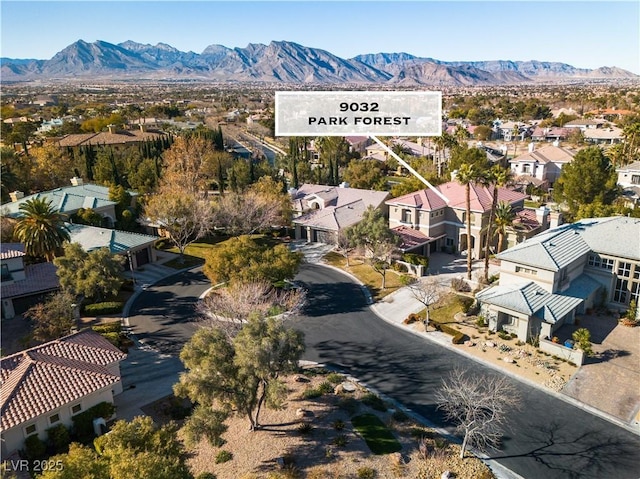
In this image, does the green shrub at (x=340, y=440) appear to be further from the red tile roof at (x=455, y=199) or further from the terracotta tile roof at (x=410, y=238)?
the red tile roof at (x=455, y=199)

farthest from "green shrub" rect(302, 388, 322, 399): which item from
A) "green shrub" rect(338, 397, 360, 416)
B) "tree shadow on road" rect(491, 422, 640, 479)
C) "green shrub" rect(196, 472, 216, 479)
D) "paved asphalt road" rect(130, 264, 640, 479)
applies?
"tree shadow on road" rect(491, 422, 640, 479)

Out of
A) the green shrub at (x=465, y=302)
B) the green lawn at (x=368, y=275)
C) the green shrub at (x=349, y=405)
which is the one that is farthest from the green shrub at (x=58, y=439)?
the green shrub at (x=465, y=302)

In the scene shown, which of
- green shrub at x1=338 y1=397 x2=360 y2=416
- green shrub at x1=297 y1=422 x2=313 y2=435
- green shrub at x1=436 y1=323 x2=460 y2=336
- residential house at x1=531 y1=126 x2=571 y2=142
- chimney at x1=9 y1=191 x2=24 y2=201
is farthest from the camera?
residential house at x1=531 y1=126 x2=571 y2=142

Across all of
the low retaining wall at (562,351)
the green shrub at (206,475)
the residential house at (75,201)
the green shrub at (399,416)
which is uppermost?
the residential house at (75,201)

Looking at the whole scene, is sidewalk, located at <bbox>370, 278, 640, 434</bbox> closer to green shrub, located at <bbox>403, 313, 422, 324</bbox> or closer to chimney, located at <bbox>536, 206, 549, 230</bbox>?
green shrub, located at <bbox>403, 313, 422, 324</bbox>

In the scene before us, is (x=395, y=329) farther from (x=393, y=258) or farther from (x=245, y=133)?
(x=245, y=133)

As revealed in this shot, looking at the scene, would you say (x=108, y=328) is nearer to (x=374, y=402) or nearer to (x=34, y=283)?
(x=34, y=283)
